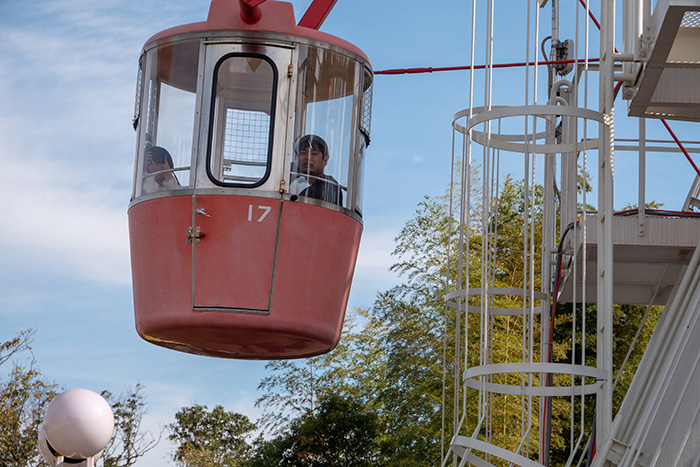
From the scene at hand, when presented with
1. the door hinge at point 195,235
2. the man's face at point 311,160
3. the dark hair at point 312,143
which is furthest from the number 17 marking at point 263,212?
the dark hair at point 312,143

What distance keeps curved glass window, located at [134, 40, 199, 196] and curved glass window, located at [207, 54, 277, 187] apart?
196 millimetres

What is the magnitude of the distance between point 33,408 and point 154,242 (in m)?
Result: 17.7

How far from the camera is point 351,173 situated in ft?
23.0

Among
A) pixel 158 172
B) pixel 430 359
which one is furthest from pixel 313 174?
pixel 430 359

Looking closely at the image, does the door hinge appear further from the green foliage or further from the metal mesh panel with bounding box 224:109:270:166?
the green foliage

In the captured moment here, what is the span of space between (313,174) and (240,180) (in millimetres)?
505

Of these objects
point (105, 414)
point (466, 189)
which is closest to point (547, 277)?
point (466, 189)

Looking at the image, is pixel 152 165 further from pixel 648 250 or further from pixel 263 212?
pixel 648 250

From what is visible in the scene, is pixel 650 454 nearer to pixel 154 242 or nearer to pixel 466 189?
pixel 466 189

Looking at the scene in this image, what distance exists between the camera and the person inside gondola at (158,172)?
6.58 m

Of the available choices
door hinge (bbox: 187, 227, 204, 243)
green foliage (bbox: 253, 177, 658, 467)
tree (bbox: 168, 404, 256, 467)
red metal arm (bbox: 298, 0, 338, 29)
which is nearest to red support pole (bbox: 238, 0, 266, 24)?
red metal arm (bbox: 298, 0, 338, 29)

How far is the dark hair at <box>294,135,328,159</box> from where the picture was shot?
6.66 metres

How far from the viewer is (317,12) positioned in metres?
7.96

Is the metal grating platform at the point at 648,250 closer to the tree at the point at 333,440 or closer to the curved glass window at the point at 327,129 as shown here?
the curved glass window at the point at 327,129
